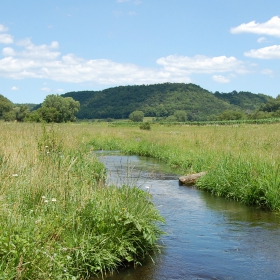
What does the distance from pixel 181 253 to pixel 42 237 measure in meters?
2.86

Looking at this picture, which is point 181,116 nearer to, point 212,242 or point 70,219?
point 212,242

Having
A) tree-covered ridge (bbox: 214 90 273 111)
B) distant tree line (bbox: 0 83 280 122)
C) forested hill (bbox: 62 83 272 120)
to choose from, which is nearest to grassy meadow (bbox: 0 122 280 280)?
distant tree line (bbox: 0 83 280 122)

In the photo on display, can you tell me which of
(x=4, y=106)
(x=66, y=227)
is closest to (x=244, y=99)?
(x=4, y=106)

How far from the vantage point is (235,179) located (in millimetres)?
12547

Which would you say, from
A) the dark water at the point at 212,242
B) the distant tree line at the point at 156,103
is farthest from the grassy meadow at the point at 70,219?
the distant tree line at the point at 156,103

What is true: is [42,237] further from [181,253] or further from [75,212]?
[181,253]

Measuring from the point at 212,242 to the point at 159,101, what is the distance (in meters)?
117

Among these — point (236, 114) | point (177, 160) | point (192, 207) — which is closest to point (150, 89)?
point (236, 114)

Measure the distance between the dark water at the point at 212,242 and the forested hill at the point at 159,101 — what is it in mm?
99882

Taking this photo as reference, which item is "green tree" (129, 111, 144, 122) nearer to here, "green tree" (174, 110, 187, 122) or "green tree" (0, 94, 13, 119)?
"green tree" (174, 110, 187, 122)

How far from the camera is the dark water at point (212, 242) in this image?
6504mm

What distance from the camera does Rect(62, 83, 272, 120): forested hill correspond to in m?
116

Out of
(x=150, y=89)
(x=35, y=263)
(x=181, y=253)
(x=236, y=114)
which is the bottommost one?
(x=181, y=253)

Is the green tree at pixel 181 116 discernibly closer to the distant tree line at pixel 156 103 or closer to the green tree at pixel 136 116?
the distant tree line at pixel 156 103
